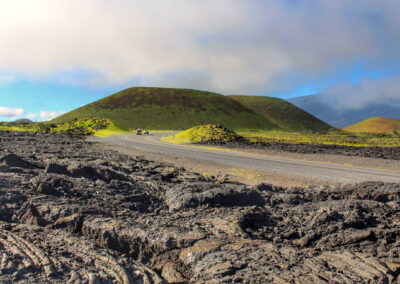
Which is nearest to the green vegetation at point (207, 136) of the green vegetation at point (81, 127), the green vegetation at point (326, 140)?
the green vegetation at point (326, 140)

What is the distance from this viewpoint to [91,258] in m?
3.74

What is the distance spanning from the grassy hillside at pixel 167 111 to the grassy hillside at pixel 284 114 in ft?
101

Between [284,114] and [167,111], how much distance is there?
83088 millimetres

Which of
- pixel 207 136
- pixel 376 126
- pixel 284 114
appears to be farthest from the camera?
pixel 376 126

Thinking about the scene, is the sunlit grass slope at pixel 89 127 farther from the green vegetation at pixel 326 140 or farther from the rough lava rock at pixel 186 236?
the rough lava rock at pixel 186 236

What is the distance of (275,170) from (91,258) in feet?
38.7

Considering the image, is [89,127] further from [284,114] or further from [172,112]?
[284,114]

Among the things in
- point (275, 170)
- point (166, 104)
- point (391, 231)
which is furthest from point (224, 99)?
point (391, 231)

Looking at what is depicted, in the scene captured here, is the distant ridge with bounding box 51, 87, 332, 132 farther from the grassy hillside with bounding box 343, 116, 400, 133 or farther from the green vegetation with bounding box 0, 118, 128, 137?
the grassy hillside with bounding box 343, 116, 400, 133

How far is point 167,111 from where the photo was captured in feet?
394

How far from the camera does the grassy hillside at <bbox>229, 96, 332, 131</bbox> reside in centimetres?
15300

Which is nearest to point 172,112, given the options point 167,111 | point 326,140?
point 167,111

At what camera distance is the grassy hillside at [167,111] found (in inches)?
4412

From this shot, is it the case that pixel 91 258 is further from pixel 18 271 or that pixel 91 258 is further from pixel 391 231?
pixel 391 231
